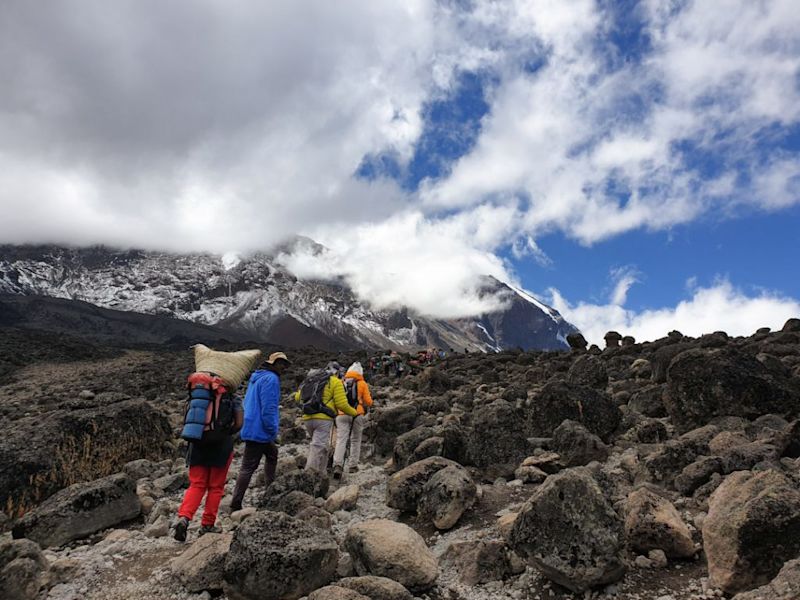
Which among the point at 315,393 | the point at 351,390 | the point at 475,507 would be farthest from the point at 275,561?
the point at 351,390

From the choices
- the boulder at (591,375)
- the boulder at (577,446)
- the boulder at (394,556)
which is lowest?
the boulder at (394,556)

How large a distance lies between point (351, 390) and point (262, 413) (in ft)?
10.9

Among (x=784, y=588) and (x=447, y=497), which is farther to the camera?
(x=447, y=497)

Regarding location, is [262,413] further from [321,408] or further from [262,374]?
[321,408]

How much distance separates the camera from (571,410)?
9.57m

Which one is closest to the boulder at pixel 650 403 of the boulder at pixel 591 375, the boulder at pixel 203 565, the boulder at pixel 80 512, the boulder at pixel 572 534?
the boulder at pixel 591 375

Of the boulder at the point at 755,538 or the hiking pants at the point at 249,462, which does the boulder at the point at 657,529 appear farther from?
the hiking pants at the point at 249,462

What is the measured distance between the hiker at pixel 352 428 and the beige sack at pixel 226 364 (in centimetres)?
346

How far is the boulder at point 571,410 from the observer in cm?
930

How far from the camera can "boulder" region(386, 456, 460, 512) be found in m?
7.17

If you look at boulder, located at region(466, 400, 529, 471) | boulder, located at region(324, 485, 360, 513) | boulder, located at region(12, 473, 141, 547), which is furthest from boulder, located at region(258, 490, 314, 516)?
boulder, located at region(466, 400, 529, 471)

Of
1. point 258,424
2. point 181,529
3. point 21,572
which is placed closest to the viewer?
point 21,572

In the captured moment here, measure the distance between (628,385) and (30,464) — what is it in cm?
1345

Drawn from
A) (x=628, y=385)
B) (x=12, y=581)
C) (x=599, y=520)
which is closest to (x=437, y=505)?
(x=599, y=520)
